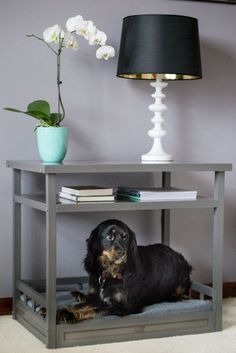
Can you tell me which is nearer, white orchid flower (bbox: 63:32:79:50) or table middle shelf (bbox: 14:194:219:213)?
table middle shelf (bbox: 14:194:219:213)

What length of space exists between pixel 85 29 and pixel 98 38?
77 mm

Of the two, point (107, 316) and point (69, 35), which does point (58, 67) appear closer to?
point (69, 35)

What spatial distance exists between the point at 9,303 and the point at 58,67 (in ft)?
3.47

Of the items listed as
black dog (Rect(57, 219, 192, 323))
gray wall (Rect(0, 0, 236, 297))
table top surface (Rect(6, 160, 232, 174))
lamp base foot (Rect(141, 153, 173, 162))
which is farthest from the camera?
gray wall (Rect(0, 0, 236, 297))

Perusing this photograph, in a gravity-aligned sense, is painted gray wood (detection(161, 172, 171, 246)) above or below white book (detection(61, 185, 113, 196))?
below

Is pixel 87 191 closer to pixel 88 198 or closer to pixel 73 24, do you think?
pixel 88 198

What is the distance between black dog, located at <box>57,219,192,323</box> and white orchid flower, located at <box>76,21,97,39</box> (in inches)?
30.3

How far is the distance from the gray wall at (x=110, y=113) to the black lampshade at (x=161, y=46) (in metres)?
0.31

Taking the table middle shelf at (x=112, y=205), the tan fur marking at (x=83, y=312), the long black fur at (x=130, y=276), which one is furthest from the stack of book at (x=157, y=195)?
Result: the tan fur marking at (x=83, y=312)

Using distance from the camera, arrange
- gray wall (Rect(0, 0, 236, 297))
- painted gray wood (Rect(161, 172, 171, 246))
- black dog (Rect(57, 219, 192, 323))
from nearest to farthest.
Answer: black dog (Rect(57, 219, 192, 323)), gray wall (Rect(0, 0, 236, 297)), painted gray wood (Rect(161, 172, 171, 246))

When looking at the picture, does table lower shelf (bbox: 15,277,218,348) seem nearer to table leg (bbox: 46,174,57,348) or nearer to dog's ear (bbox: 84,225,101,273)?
table leg (bbox: 46,174,57,348)

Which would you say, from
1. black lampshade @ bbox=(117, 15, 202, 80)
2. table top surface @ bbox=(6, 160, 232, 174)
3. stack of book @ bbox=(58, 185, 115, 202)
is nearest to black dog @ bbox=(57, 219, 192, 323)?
stack of book @ bbox=(58, 185, 115, 202)

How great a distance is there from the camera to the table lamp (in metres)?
2.87

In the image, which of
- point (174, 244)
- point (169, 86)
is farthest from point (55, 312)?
point (169, 86)
